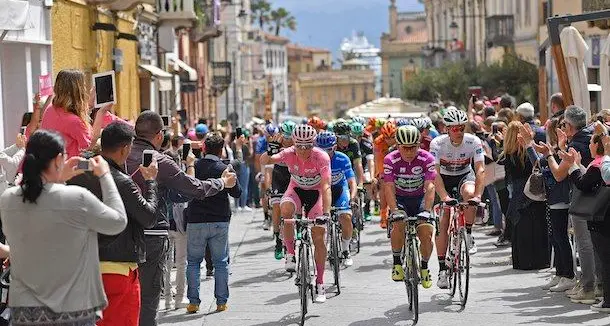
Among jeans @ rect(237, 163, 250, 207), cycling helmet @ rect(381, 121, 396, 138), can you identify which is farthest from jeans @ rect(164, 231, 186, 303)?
jeans @ rect(237, 163, 250, 207)

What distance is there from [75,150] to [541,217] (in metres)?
7.19

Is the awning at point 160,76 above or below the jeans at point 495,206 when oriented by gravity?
above

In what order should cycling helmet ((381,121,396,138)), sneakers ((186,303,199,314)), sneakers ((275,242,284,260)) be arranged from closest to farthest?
1. sneakers ((186,303,199,314))
2. sneakers ((275,242,284,260))
3. cycling helmet ((381,121,396,138))

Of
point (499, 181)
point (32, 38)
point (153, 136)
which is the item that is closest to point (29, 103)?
point (32, 38)

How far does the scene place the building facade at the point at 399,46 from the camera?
142875 mm

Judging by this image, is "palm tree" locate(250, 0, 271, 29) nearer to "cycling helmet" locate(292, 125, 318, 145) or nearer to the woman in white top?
"cycling helmet" locate(292, 125, 318, 145)

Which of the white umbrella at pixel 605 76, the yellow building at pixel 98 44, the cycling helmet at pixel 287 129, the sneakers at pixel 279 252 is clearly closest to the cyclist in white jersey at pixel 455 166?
the sneakers at pixel 279 252

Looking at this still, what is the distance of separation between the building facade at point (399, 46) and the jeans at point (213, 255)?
119m

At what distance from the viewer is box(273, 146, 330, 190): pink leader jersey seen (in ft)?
47.5

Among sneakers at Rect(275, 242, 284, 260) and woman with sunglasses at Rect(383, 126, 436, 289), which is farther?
sneakers at Rect(275, 242, 284, 260)

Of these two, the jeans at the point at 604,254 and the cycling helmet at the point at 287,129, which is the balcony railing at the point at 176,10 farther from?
the jeans at the point at 604,254

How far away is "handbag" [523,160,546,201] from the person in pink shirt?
5.63m

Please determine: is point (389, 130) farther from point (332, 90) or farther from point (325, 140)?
point (332, 90)

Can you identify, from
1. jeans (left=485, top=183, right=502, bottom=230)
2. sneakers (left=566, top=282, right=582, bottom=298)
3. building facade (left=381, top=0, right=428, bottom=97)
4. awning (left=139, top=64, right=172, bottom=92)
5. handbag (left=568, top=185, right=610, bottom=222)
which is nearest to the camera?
handbag (left=568, top=185, right=610, bottom=222)
